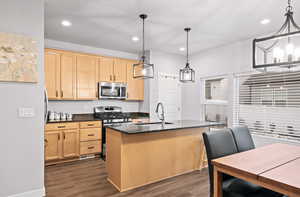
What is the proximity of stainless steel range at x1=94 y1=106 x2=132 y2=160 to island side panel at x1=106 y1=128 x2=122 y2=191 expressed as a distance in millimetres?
1259

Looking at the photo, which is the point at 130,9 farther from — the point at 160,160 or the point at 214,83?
the point at 214,83

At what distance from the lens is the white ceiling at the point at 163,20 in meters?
2.58

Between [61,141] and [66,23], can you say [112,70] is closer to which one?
[66,23]

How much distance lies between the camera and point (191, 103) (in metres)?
5.27

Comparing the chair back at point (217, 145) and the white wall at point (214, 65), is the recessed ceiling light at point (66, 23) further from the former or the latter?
the white wall at point (214, 65)

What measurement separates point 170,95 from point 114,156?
305 cm

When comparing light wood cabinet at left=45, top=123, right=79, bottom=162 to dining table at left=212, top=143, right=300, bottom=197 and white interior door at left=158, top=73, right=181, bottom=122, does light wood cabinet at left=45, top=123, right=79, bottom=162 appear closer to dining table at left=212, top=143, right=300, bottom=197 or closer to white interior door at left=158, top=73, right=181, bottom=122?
white interior door at left=158, top=73, right=181, bottom=122

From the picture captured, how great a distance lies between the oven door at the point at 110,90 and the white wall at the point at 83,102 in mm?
371

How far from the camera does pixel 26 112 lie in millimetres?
2299

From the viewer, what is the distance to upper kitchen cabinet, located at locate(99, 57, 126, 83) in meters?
→ 4.49

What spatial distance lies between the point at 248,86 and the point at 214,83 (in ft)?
2.96

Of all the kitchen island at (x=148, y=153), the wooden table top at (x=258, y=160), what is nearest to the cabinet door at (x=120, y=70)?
the kitchen island at (x=148, y=153)

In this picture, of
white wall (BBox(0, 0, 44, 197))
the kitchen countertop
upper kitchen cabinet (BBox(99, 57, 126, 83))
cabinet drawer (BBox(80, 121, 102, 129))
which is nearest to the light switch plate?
white wall (BBox(0, 0, 44, 197))

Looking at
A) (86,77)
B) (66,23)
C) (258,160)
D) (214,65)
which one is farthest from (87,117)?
(258,160)
